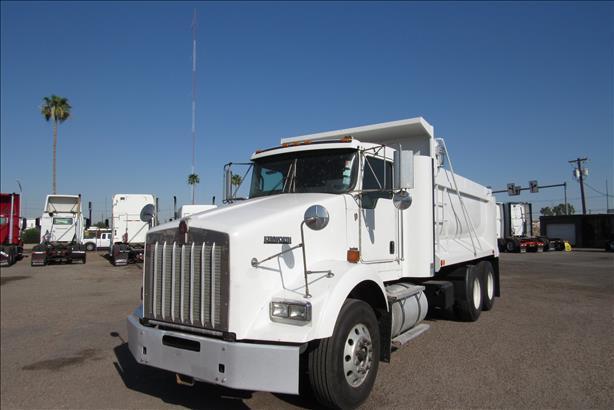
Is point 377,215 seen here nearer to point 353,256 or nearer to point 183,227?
point 353,256

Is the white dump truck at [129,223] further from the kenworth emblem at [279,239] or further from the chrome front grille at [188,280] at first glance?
the kenworth emblem at [279,239]

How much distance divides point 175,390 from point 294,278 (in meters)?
1.97

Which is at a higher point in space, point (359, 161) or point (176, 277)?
point (359, 161)

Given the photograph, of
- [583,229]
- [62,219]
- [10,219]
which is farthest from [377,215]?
[583,229]

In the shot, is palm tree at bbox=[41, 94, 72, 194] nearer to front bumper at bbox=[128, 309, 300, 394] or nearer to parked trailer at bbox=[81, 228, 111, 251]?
parked trailer at bbox=[81, 228, 111, 251]

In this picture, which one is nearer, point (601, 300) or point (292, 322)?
point (292, 322)

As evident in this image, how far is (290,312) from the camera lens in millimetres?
3887

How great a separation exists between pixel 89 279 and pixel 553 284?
15610 mm

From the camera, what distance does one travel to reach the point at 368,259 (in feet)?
17.7

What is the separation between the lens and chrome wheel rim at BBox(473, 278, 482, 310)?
8.62 m

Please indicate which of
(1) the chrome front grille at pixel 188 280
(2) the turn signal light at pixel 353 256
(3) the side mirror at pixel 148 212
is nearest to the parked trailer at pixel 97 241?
(3) the side mirror at pixel 148 212

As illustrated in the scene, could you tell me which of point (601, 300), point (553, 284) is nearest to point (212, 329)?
point (601, 300)

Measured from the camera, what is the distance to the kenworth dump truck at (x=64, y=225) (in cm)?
2282

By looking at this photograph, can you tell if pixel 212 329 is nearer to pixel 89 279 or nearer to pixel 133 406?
pixel 133 406
